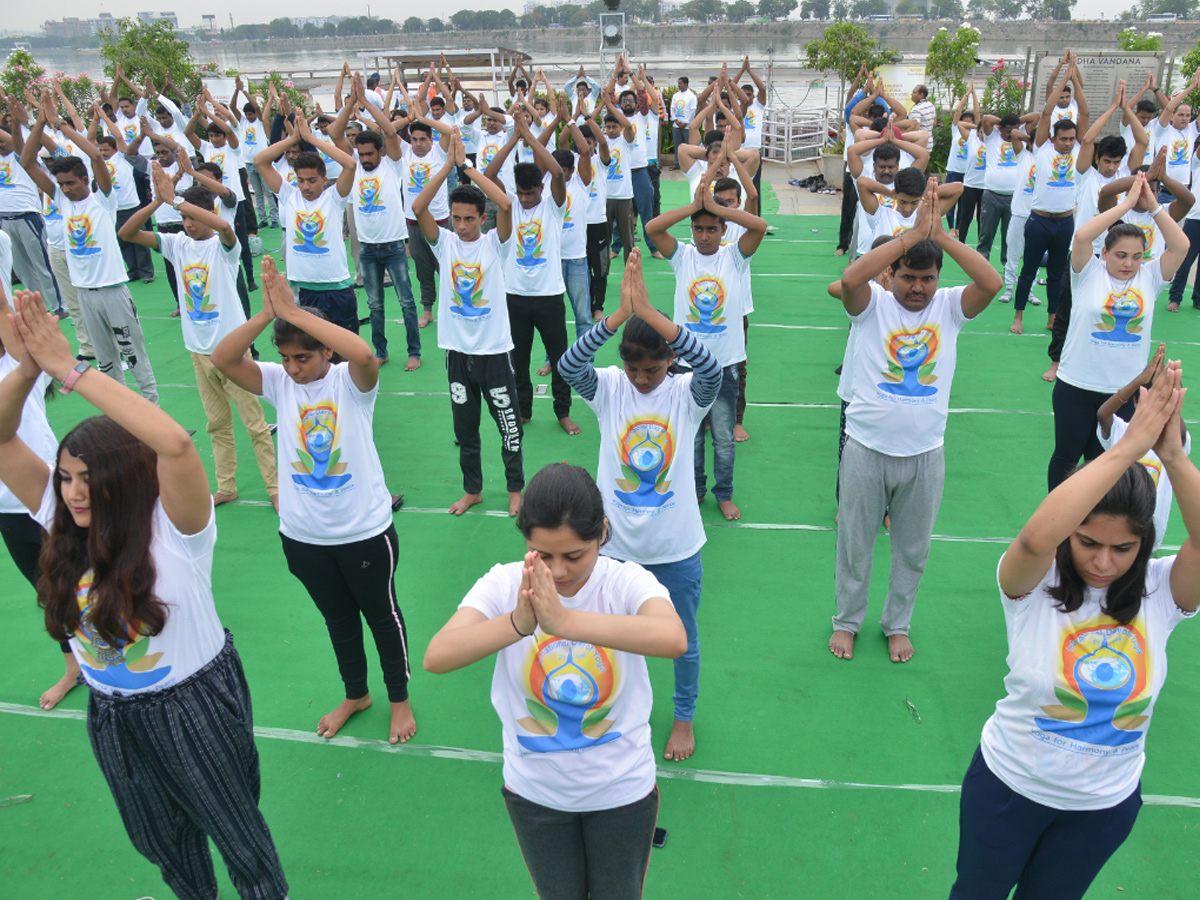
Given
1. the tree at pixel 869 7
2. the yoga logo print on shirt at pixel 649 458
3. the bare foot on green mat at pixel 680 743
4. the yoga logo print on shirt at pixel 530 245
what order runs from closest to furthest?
1. the yoga logo print on shirt at pixel 649 458
2. the bare foot on green mat at pixel 680 743
3. the yoga logo print on shirt at pixel 530 245
4. the tree at pixel 869 7

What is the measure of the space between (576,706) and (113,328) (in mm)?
6221

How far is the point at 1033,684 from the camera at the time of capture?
84.6 inches

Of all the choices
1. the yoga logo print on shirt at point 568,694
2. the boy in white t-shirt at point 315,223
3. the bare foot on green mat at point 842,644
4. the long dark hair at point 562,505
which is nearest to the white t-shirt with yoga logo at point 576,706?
the yoga logo print on shirt at point 568,694

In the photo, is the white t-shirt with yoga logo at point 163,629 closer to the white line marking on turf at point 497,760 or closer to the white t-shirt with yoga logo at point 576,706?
the white t-shirt with yoga logo at point 576,706

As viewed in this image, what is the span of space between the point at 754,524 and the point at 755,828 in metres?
2.47

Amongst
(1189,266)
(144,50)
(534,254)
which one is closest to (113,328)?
(534,254)

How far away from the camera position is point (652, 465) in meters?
3.33

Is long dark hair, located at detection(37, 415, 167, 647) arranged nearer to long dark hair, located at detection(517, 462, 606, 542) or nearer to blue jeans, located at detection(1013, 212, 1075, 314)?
long dark hair, located at detection(517, 462, 606, 542)

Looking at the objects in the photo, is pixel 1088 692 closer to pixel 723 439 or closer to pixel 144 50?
pixel 723 439

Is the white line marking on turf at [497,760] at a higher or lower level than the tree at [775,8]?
lower

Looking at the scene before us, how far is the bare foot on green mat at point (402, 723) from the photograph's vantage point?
3.70 m

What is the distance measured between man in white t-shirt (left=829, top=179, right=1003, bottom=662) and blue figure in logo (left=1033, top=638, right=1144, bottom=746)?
1.72 metres

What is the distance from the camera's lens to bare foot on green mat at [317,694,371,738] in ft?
12.3

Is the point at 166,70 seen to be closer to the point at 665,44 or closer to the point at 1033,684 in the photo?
the point at 1033,684
